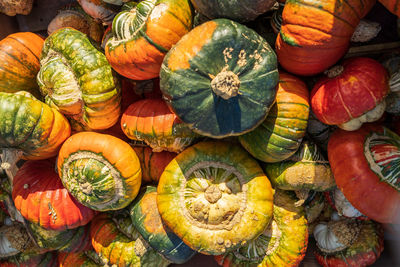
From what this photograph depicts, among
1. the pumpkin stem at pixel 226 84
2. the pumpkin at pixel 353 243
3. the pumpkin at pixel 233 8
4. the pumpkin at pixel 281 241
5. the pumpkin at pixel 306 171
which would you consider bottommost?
the pumpkin at pixel 353 243

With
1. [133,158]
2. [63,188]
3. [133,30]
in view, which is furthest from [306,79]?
[63,188]

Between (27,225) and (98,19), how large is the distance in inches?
61.4

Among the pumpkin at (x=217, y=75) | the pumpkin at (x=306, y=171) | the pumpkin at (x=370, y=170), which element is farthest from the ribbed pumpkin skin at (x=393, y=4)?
the pumpkin at (x=306, y=171)

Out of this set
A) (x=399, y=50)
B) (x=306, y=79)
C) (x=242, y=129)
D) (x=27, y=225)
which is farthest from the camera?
(x=27, y=225)

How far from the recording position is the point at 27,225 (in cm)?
213

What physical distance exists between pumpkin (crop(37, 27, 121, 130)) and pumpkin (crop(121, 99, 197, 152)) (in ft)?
0.54

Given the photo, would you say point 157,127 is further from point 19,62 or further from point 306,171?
point 19,62

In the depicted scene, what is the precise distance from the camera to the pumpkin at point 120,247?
76.9 inches

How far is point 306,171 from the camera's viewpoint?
1652mm

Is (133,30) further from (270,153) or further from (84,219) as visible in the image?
(84,219)

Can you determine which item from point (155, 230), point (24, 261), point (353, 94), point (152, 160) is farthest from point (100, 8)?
point (24, 261)

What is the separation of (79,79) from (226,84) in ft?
3.06

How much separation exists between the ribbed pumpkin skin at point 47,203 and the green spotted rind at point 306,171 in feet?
4.33

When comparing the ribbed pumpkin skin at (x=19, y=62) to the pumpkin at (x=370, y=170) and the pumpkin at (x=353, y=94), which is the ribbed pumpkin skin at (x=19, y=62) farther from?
the pumpkin at (x=370, y=170)
